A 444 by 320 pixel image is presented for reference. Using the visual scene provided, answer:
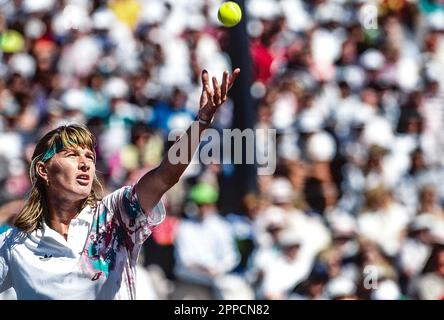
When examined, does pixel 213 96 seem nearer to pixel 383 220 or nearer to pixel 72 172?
pixel 72 172

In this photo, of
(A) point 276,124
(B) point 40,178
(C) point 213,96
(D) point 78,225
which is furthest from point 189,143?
(A) point 276,124

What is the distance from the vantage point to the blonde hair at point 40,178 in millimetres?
5102

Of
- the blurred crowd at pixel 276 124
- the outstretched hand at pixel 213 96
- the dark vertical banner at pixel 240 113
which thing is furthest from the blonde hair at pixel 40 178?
the dark vertical banner at pixel 240 113

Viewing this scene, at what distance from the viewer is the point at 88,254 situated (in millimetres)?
5000

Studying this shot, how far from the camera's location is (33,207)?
5.12m

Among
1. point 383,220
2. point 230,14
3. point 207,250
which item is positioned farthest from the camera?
point 383,220

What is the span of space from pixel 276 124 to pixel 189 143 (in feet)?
21.2

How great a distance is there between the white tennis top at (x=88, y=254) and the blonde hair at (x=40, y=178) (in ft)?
0.16

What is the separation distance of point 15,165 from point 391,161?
371cm

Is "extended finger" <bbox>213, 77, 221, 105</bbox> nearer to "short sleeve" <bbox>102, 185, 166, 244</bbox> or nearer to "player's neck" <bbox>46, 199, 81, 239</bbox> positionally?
"short sleeve" <bbox>102, 185, 166, 244</bbox>

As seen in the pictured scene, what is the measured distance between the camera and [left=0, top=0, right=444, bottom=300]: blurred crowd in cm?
966

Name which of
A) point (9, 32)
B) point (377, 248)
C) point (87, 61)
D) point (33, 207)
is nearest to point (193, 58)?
point (87, 61)

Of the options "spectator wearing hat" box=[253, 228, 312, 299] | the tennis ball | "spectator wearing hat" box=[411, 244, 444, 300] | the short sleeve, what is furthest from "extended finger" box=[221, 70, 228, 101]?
"spectator wearing hat" box=[253, 228, 312, 299]

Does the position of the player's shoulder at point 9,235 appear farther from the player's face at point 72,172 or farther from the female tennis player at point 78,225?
the player's face at point 72,172
